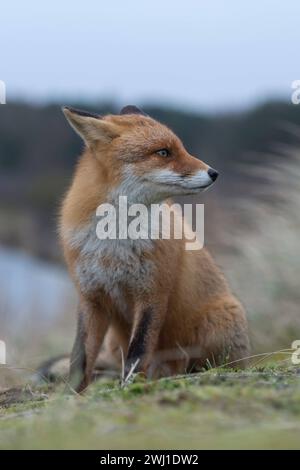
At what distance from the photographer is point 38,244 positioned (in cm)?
2383

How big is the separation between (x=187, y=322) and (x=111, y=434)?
10.6 feet

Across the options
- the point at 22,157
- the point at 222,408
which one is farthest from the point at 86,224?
the point at 22,157

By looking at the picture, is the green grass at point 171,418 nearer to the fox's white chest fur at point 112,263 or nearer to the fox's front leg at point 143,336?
the fox's front leg at point 143,336

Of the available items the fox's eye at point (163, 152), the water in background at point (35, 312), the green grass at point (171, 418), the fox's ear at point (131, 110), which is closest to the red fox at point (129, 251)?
the fox's eye at point (163, 152)

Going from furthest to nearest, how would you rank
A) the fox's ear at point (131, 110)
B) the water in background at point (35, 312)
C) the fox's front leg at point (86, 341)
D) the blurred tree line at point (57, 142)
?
the blurred tree line at point (57, 142) → the water in background at point (35, 312) → the fox's ear at point (131, 110) → the fox's front leg at point (86, 341)

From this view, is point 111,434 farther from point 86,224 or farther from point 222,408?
point 86,224

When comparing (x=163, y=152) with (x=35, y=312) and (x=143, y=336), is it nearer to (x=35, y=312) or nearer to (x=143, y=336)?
(x=143, y=336)

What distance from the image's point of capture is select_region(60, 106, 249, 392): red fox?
7.13 meters

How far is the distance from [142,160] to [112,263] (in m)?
0.88

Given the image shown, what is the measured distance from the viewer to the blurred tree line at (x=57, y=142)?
3375cm

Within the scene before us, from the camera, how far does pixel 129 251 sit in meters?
7.18

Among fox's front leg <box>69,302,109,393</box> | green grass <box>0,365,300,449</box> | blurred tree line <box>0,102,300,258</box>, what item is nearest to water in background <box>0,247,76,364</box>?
fox's front leg <box>69,302,109,393</box>

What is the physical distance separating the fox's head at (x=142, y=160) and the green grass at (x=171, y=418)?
1.82 metres
